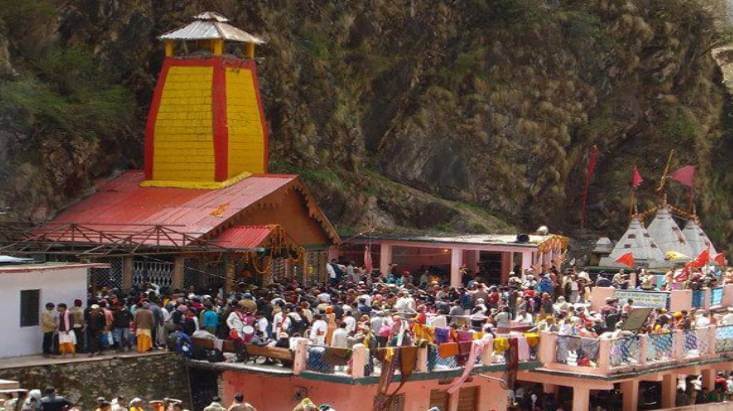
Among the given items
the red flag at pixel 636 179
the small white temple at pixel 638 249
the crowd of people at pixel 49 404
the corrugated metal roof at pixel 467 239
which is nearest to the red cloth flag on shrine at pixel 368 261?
the corrugated metal roof at pixel 467 239

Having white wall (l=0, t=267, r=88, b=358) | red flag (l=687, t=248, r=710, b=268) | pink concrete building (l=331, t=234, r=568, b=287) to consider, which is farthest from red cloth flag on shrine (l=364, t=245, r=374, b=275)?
white wall (l=0, t=267, r=88, b=358)

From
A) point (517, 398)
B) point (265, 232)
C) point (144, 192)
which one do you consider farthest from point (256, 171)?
point (517, 398)

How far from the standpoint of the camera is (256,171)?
167 ft

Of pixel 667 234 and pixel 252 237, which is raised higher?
pixel 252 237

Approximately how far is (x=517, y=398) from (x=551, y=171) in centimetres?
2831

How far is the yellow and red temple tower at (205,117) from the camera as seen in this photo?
4972cm

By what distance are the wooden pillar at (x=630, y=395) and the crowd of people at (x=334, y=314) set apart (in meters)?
1.50

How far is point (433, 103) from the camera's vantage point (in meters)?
67.4

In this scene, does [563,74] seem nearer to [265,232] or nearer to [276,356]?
[265,232]

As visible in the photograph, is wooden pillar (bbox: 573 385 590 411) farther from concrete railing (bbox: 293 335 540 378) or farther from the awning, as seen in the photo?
the awning

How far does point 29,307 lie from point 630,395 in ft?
50.1

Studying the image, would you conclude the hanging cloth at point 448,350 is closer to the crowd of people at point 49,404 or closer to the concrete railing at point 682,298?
the crowd of people at point 49,404

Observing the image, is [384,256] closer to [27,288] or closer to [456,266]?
[456,266]

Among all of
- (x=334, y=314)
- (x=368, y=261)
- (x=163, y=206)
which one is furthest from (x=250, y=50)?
(x=334, y=314)
